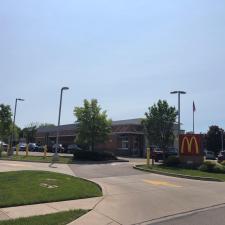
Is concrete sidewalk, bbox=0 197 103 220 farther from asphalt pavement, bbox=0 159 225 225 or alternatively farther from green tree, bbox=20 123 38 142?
green tree, bbox=20 123 38 142

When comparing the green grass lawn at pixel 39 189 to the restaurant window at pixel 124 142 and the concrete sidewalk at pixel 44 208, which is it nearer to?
the concrete sidewalk at pixel 44 208

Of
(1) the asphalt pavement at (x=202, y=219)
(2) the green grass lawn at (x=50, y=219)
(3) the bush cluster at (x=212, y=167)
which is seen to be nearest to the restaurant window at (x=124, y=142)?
(3) the bush cluster at (x=212, y=167)

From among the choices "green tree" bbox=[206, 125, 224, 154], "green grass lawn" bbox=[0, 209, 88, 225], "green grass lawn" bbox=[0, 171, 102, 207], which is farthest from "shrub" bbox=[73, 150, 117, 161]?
"green tree" bbox=[206, 125, 224, 154]

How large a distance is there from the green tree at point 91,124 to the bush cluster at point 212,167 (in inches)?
611

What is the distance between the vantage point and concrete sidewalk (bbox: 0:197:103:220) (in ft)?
34.4

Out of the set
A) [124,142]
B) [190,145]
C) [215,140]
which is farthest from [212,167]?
[215,140]

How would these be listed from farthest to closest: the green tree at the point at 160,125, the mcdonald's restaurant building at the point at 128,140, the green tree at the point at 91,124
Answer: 1. the mcdonald's restaurant building at the point at 128,140
2. the green tree at the point at 91,124
3. the green tree at the point at 160,125

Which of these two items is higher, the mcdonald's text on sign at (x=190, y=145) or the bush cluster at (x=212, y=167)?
the mcdonald's text on sign at (x=190, y=145)

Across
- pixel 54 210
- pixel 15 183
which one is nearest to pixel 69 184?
pixel 15 183

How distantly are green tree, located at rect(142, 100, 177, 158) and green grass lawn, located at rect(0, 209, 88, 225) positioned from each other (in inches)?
1058

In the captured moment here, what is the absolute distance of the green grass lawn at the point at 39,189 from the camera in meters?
12.2

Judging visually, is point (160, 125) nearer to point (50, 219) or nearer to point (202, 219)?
point (202, 219)

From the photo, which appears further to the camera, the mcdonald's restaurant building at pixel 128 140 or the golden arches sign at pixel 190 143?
the mcdonald's restaurant building at pixel 128 140

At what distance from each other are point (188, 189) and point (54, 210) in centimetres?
714
